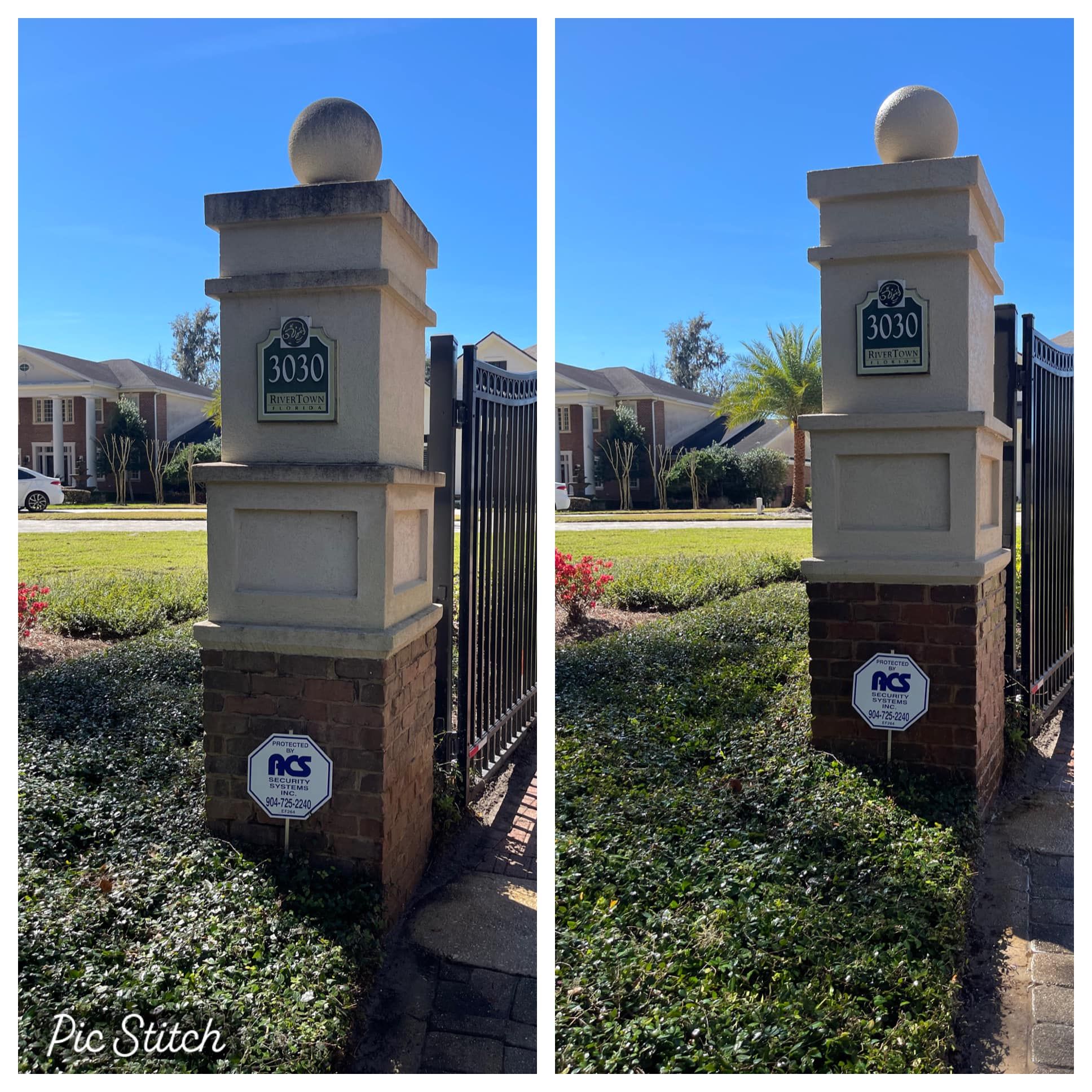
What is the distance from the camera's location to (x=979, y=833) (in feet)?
9.86

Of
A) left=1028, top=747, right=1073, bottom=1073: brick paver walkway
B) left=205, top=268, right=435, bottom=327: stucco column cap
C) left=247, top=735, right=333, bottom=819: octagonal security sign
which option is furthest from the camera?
left=247, top=735, right=333, bottom=819: octagonal security sign

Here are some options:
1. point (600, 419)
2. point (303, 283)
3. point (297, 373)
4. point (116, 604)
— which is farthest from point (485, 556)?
point (600, 419)

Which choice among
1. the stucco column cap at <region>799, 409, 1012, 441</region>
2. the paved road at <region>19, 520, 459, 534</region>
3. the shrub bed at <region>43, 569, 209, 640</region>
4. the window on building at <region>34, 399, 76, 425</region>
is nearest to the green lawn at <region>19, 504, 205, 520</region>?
the paved road at <region>19, 520, 459, 534</region>

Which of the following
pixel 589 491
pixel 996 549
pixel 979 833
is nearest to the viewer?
pixel 979 833

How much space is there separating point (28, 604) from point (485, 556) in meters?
3.86

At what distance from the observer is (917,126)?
300 centimetres

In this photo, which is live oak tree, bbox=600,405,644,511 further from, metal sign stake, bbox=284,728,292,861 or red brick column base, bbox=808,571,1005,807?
metal sign stake, bbox=284,728,292,861

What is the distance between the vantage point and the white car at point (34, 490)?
4.86m

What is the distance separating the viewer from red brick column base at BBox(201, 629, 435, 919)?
2.62 m

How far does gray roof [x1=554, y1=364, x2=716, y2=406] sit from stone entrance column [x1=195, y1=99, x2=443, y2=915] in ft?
2.45

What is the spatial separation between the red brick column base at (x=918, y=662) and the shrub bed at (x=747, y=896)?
4.7 inches
